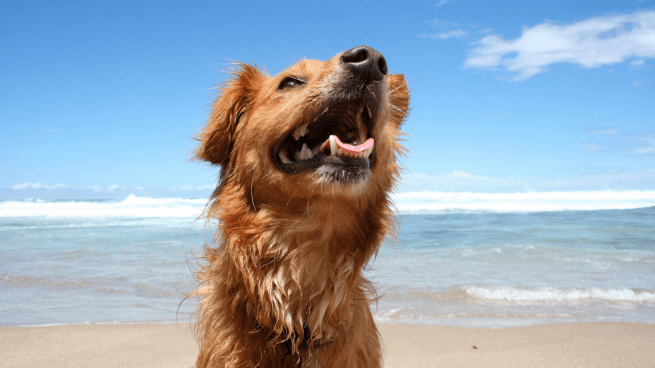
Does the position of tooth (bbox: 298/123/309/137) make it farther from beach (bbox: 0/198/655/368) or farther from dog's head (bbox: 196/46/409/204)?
beach (bbox: 0/198/655/368)

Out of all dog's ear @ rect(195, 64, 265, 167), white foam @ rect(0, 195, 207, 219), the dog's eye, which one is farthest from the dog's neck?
white foam @ rect(0, 195, 207, 219)

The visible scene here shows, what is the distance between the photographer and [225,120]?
291cm

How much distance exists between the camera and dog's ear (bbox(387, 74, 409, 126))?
3.00 meters

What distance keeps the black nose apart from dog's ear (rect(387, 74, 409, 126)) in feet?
1.82

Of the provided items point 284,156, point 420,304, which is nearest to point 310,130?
point 284,156

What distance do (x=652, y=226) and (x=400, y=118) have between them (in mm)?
17836

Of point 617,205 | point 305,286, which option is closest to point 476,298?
point 305,286

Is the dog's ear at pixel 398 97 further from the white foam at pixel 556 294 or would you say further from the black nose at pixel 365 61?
the white foam at pixel 556 294

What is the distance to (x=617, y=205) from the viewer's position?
108 feet

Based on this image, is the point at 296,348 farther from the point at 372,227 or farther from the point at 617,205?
the point at 617,205

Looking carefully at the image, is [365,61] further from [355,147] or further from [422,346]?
[422,346]

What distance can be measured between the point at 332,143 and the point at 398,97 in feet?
2.90

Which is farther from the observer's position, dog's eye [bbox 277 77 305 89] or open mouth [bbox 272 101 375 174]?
dog's eye [bbox 277 77 305 89]

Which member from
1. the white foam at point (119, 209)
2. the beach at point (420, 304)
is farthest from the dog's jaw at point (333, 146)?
the white foam at point (119, 209)
